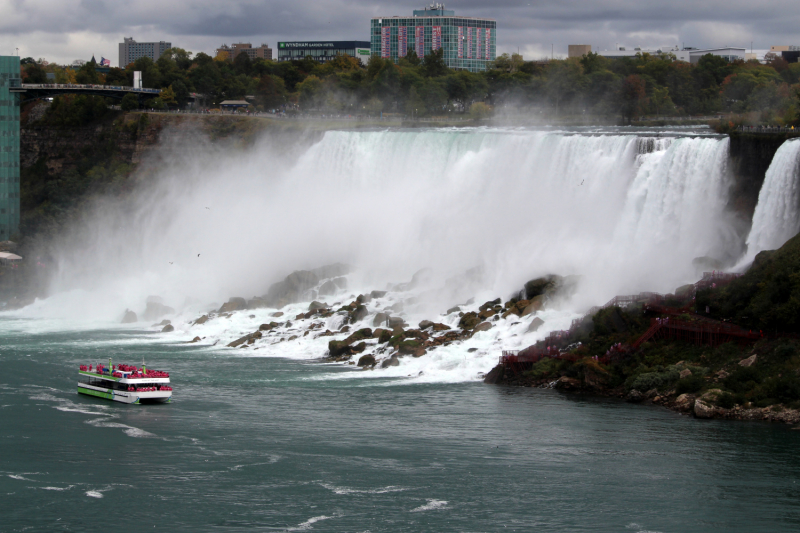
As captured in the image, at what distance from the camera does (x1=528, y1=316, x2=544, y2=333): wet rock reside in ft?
119

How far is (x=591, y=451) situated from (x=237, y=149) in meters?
47.1

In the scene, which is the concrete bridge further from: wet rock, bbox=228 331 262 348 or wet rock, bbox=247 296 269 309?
wet rock, bbox=228 331 262 348

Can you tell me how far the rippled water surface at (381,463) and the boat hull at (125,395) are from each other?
400 mm

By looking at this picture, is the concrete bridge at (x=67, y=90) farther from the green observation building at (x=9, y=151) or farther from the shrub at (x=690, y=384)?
the shrub at (x=690, y=384)

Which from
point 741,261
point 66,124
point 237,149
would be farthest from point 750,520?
point 66,124

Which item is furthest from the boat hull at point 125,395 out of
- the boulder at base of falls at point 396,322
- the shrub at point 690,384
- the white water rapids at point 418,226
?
the shrub at point 690,384

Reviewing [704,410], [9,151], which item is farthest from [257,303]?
[9,151]

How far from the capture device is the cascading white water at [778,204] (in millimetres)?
36250

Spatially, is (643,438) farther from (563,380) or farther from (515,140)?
(515,140)

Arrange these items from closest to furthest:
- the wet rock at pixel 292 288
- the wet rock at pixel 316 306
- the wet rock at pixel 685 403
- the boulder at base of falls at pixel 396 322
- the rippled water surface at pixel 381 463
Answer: the rippled water surface at pixel 381 463
the wet rock at pixel 685 403
the boulder at base of falls at pixel 396 322
the wet rock at pixel 316 306
the wet rock at pixel 292 288

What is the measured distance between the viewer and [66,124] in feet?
251

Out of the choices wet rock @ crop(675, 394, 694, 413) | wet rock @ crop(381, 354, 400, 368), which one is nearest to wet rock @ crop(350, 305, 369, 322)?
wet rock @ crop(381, 354, 400, 368)

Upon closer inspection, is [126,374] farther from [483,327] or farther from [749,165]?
[749,165]

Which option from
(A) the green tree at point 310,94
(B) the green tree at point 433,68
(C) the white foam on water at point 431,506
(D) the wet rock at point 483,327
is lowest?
(C) the white foam on water at point 431,506
